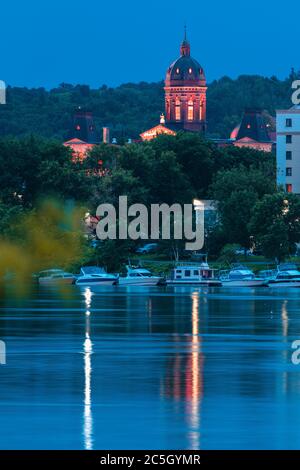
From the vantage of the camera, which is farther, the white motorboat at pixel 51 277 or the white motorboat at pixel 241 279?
the white motorboat at pixel 51 277

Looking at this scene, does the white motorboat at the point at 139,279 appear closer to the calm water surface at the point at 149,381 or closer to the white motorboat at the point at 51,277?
the white motorboat at the point at 51,277

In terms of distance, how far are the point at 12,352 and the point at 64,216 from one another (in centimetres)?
7192

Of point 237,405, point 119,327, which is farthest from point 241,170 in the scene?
point 237,405

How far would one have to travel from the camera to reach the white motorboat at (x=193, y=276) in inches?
5002

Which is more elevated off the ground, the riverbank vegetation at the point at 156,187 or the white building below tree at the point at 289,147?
the white building below tree at the point at 289,147

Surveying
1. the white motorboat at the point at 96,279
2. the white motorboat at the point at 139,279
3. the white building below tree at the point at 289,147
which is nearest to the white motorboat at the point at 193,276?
the white motorboat at the point at 139,279

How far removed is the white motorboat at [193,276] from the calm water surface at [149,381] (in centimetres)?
4759

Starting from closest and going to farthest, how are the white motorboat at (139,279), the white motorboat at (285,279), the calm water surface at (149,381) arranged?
the calm water surface at (149,381) < the white motorboat at (285,279) < the white motorboat at (139,279)

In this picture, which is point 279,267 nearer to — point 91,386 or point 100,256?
point 100,256

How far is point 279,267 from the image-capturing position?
430ft

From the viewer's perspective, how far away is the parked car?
5945 inches

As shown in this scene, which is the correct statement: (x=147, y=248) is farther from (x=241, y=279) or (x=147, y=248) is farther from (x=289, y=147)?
(x=289, y=147)

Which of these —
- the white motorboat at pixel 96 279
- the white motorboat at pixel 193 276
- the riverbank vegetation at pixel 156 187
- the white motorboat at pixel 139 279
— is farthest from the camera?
the riverbank vegetation at pixel 156 187

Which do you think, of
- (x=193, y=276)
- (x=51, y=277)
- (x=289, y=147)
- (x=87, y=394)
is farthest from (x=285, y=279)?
(x=87, y=394)
